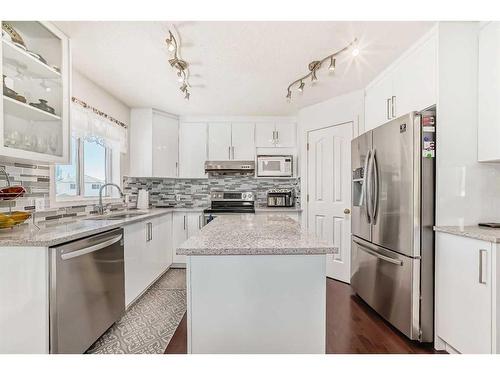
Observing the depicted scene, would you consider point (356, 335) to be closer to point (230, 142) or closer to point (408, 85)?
point (408, 85)

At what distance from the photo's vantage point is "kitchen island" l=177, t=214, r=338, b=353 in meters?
1.20

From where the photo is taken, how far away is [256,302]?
3.95 ft

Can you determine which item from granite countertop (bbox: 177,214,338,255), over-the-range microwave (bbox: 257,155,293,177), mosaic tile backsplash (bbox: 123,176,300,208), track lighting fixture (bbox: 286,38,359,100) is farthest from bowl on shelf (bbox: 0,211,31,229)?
over-the-range microwave (bbox: 257,155,293,177)

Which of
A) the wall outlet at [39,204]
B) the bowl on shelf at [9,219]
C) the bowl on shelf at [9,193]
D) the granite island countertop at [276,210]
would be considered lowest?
the granite island countertop at [276,210]

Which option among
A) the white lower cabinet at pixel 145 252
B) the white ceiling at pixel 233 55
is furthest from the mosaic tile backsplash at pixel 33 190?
the white ceiling at pixel 233 55

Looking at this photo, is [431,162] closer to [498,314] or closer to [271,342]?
[498,314]

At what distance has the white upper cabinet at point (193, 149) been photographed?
160 inches

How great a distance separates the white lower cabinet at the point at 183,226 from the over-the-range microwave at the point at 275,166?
1.16 meters

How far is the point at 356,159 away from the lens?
2.71m

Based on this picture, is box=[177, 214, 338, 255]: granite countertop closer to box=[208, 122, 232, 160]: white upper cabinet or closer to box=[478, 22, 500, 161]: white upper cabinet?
box=[478, 22, 500, 161]: white upper cabinet

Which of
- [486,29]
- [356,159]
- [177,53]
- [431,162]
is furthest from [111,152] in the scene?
[486,29]

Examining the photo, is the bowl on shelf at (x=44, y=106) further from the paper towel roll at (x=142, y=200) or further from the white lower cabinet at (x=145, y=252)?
the paper towel roll at (x=142, y=200)

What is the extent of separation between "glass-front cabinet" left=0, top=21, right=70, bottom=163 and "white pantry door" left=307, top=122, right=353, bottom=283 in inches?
108

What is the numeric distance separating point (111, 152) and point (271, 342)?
10.3 ft
